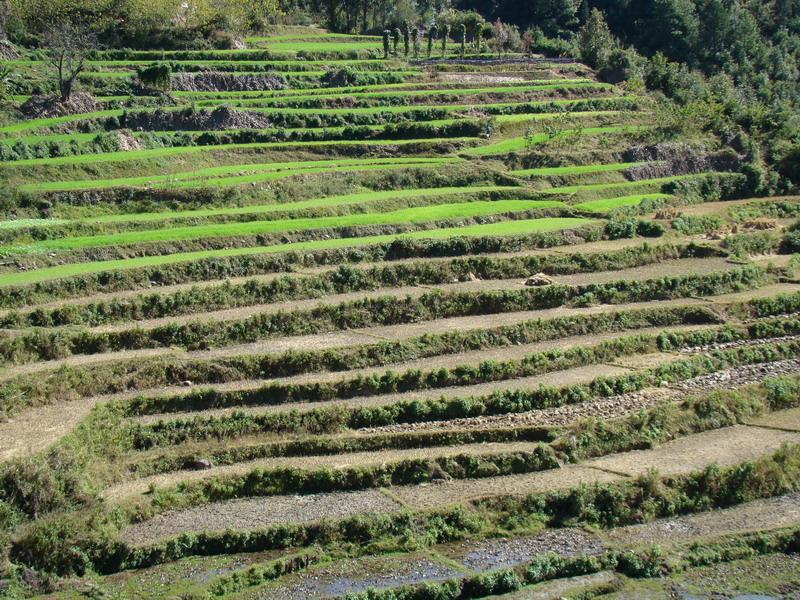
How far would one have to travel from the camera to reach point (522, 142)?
52.0m

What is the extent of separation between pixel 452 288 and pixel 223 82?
25.8m

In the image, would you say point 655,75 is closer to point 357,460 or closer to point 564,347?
point 564,347

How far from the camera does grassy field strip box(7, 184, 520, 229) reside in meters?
37.1

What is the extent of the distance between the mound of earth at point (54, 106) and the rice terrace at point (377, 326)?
149 millimetres

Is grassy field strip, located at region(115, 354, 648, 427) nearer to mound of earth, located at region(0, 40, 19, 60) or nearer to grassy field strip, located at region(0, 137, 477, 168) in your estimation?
grassy field strip, located at region(0, 137, 477, 168)

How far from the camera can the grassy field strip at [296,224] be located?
3497cm

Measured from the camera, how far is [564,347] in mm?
31188

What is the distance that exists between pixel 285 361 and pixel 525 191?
20.3 m

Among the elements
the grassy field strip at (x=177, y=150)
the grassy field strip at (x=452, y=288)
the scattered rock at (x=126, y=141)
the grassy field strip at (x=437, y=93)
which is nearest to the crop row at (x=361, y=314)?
the grassy field strip at (x=452, y=288)

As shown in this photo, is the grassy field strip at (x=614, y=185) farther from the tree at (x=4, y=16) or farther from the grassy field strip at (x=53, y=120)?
the tree at (x=4, y=16)

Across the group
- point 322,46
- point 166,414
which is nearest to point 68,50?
point 322,46

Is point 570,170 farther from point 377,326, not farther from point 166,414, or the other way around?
point 166,414

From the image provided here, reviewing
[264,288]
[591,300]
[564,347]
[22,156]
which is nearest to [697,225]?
[591,300]

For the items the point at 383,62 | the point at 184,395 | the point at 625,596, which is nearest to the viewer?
the point at 625,596
